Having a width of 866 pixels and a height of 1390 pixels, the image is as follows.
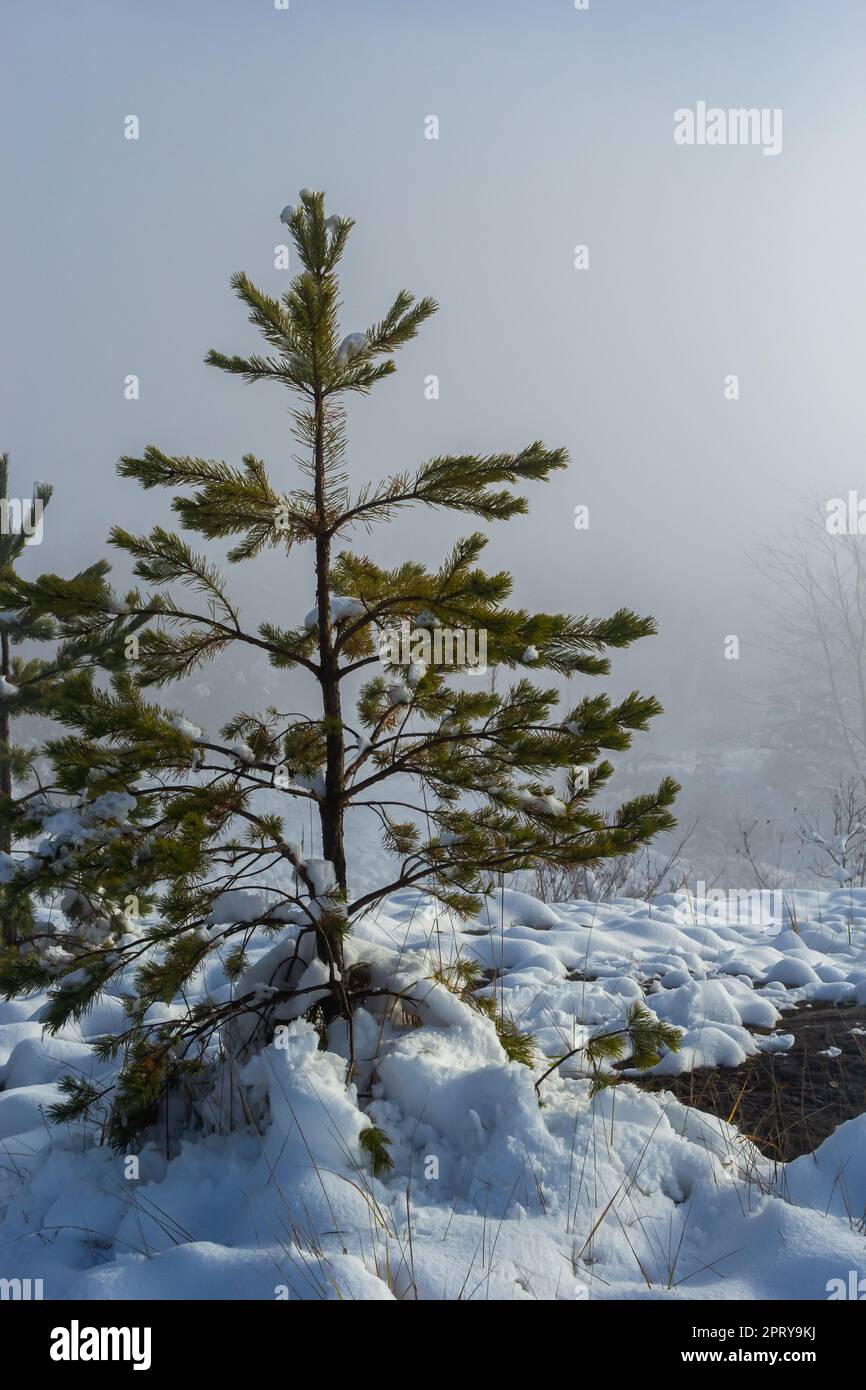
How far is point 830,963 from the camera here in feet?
19.0

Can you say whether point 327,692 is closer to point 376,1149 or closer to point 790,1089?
point 376,1149

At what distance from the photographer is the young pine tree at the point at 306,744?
3016mm

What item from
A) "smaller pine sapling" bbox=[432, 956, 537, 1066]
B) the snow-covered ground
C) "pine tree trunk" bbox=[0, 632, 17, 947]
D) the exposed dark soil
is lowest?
the exposed dark soil

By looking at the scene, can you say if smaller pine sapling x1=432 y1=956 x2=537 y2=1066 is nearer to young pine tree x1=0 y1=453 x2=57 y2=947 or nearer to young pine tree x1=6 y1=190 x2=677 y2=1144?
young pine tree x1=6 y1=190 x2=677 y2=1144

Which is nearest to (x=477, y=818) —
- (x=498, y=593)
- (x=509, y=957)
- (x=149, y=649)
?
(x=498, y=593)

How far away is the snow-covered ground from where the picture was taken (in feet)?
7.63

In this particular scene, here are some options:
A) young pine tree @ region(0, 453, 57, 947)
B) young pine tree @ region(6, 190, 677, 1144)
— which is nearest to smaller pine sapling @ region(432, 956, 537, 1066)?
young pine tree @ region(6, 190, 677, 1144)

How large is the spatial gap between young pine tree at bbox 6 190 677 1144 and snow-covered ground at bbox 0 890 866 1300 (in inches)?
10.5

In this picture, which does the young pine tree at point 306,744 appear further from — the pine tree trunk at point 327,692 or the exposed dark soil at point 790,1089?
the exposed dark soil at point 790,1089

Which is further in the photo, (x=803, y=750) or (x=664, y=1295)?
(x=803, y=750)

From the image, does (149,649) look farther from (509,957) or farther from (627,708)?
(509,957)

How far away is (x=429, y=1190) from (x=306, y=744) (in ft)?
5.94

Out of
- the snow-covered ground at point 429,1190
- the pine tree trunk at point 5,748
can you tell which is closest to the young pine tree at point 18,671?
the pine tree trunk at point 5,748
